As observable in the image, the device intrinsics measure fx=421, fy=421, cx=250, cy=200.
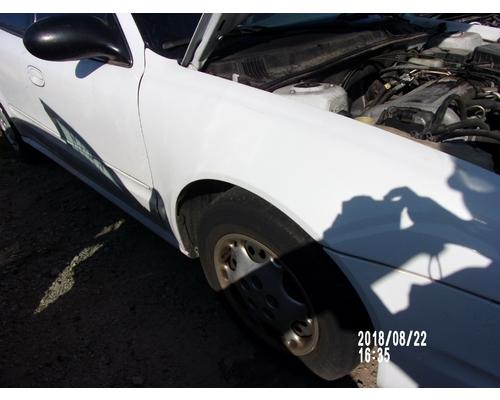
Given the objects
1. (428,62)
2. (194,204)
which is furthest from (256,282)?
(428,62)

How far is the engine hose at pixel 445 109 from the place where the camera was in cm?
161

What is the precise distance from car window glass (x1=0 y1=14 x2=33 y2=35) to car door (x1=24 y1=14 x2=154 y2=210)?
0.17 m

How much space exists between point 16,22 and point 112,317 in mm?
1887

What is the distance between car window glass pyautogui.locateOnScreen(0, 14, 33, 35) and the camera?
2.45 m

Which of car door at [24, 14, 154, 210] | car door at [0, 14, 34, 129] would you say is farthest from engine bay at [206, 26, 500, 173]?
car door at [0, 14, 34, 129]

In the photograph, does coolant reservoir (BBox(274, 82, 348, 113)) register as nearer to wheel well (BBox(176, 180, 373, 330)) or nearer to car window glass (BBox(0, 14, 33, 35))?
wheel well (BBox(176, 180, 373, 330))

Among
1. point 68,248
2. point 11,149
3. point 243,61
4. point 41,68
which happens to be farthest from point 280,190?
point 11,149

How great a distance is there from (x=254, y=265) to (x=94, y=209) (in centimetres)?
178

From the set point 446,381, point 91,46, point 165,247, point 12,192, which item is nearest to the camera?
point 446,381

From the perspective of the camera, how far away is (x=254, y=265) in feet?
5.35

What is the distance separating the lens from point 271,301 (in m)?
1.66

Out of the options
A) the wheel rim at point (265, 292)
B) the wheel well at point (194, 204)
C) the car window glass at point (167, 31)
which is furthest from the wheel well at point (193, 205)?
the car window glass at point (167, 31)

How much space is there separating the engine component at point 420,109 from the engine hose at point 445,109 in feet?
0.04

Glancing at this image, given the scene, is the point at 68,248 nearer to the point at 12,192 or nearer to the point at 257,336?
the point at 12,192
